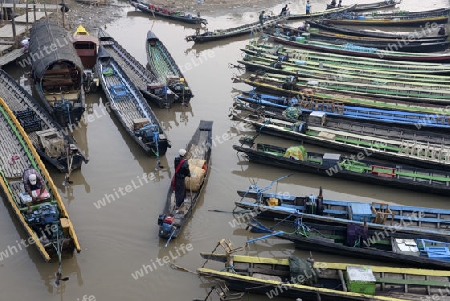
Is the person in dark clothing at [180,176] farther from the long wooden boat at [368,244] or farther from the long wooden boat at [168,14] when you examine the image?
the long wooden boat at [168,14]

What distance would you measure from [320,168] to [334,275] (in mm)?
4955

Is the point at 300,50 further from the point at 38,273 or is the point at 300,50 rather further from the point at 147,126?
the point at 38,273

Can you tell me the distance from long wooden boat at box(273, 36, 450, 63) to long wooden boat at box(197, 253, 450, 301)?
625 inches

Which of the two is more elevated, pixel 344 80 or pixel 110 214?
pixel 344 80

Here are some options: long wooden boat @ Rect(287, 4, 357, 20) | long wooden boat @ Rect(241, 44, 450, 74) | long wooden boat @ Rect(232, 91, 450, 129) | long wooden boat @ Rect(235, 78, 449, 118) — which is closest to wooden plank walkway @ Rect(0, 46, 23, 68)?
long wooden boat @ Rect(232, 91, 450, 129)

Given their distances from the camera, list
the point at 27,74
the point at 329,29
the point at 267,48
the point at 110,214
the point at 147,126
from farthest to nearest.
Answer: the point at 329,29 → the point at 267,48 → the point at 27,74 → the point at 147,126 → the point at 110,214

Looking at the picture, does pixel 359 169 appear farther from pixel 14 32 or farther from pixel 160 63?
pixel 14 32

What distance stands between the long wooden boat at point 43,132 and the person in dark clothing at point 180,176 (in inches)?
144

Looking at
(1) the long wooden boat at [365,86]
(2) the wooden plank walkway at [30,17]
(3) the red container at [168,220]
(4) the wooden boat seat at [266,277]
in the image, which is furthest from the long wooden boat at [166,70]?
(4) the wooden boat seat at [266,277]

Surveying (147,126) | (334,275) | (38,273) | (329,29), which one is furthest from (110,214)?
(329,29)

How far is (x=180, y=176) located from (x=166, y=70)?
429 inches

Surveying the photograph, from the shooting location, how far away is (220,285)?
10273 millimetres

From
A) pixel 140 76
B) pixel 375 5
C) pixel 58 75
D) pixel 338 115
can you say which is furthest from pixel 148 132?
pixel 375 5

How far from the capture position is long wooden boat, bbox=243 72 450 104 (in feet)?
61.0
